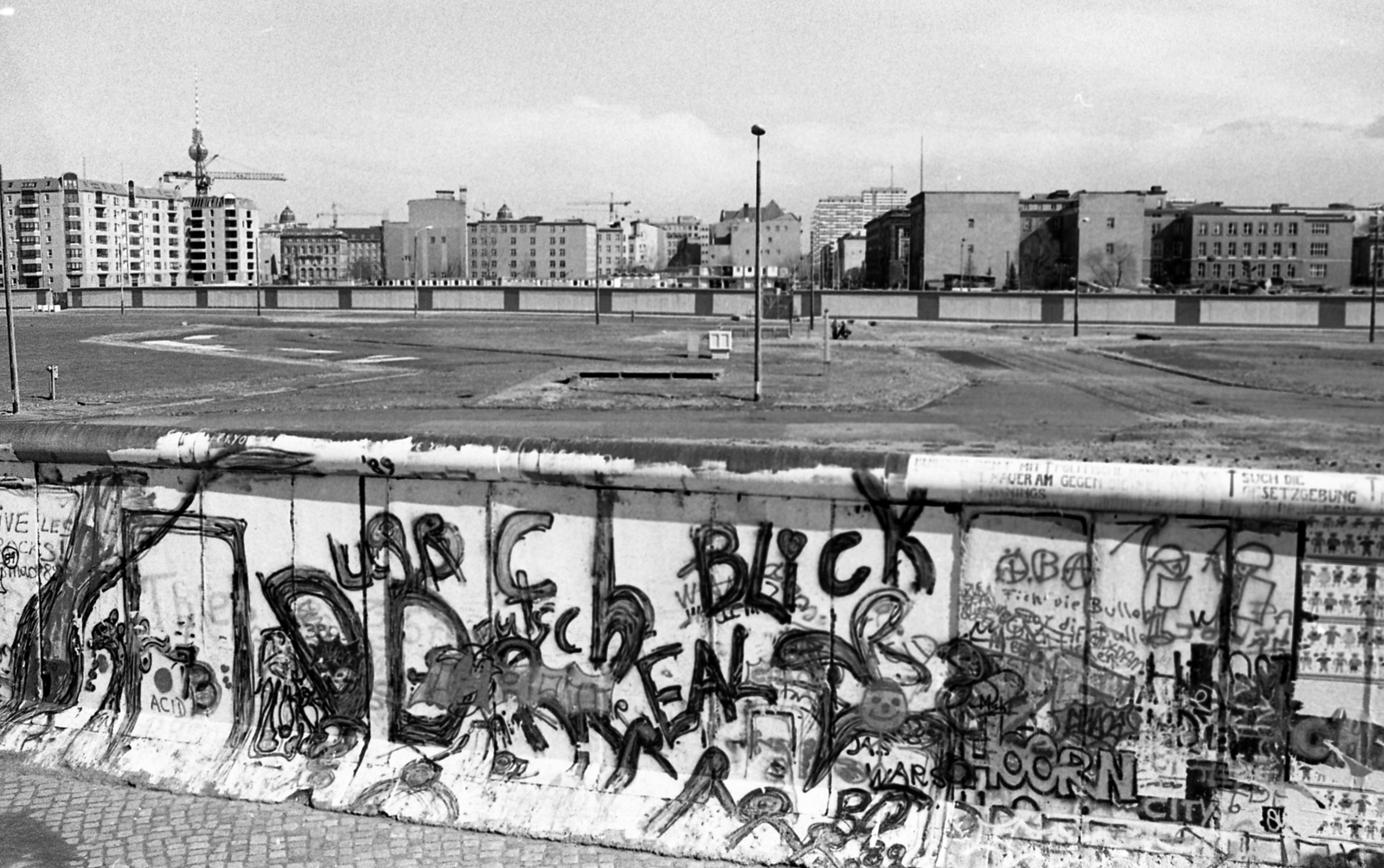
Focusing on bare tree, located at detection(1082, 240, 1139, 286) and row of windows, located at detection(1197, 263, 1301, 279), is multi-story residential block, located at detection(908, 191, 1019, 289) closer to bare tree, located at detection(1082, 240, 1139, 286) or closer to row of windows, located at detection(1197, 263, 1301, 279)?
bare tree, located at detection(1082, 240, 1139, 286)

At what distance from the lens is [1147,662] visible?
5449mm

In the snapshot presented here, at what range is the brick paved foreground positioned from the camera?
19.9ft

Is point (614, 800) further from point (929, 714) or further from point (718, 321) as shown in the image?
point (718, 321)

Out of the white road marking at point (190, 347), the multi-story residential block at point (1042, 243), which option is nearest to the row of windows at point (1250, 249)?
the multi-story residential block at point (1042, 243)

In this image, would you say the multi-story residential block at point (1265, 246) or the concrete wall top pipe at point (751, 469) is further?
the multi-story residential block at point (1265, 246)

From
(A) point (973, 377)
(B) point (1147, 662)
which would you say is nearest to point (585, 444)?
(B) point (1147, 662)

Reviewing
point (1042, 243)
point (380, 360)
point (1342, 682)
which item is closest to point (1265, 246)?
point (1042, 243)

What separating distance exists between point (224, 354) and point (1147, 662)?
59.2m

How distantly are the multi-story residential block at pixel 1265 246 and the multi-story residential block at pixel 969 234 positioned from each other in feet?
105

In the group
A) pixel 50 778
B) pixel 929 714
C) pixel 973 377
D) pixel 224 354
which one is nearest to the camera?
pixel 929 714

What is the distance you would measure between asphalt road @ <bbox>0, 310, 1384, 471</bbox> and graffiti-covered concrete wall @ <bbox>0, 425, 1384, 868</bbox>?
6.14m

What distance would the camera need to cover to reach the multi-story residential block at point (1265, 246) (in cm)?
18550

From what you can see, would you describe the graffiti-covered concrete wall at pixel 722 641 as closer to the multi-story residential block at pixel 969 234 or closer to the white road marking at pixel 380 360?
the white road marking at pixel 380 360

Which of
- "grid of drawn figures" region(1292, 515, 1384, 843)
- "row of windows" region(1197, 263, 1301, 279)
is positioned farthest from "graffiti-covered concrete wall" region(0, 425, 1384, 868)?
"row of windows" region(1197, 263, 1301, 279)
